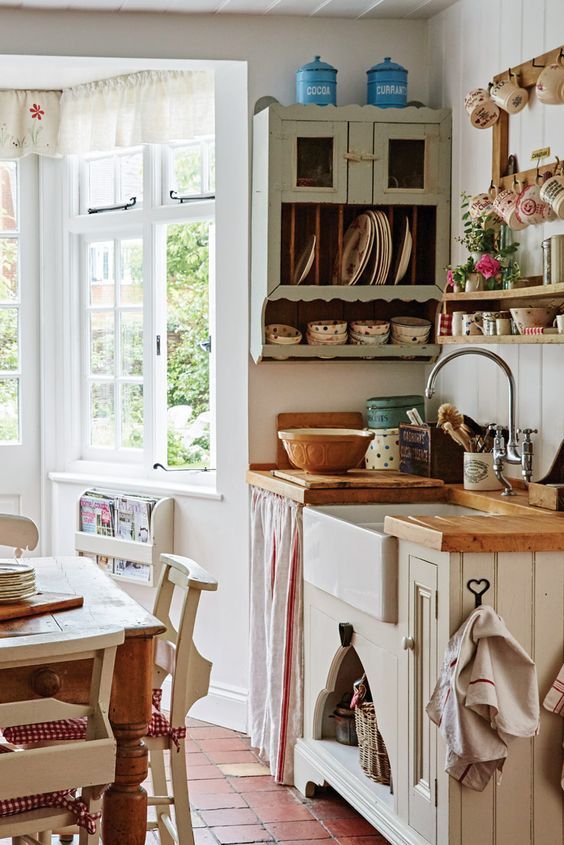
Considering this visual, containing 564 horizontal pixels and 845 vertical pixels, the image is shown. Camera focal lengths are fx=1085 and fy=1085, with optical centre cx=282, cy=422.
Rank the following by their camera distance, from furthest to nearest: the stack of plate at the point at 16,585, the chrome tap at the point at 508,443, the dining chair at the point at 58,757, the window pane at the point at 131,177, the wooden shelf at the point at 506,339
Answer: the window pane at the point at 131,177
the chrome tap at the point at 508,443
the wooden shelf at the point at 506,339
the stack of plate at the point at 16,585
the dining chair at the point at 58,757

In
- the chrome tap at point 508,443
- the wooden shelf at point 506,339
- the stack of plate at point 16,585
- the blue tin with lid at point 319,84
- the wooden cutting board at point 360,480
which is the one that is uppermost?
the blue tin with lid at point 319,84

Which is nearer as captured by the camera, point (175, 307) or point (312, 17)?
point (312, 17)

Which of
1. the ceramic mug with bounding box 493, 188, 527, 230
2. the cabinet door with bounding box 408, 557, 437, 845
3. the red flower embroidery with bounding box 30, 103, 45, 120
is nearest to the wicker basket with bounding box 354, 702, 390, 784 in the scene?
the cabinet door with bounding box 408, 557, 437, 845

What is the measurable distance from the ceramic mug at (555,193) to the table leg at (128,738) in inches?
63.8

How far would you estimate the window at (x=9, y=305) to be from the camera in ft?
16.4

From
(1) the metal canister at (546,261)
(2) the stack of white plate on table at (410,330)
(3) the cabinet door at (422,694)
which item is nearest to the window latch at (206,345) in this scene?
(2) the stack of white plate on table at (410,330)

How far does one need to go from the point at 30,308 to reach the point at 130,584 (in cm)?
139

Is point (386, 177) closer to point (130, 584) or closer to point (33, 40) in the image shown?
point (33, 40)

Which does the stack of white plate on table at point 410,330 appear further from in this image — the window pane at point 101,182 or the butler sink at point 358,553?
the window pane at point 101,182

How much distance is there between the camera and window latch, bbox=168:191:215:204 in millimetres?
4438

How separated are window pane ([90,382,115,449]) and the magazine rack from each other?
1.20 ft

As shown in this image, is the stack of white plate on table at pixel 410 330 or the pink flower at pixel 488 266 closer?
the pink flower at pixel 488 266

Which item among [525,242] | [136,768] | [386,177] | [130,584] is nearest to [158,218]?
[386,177]

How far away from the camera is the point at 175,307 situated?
4668 mm
